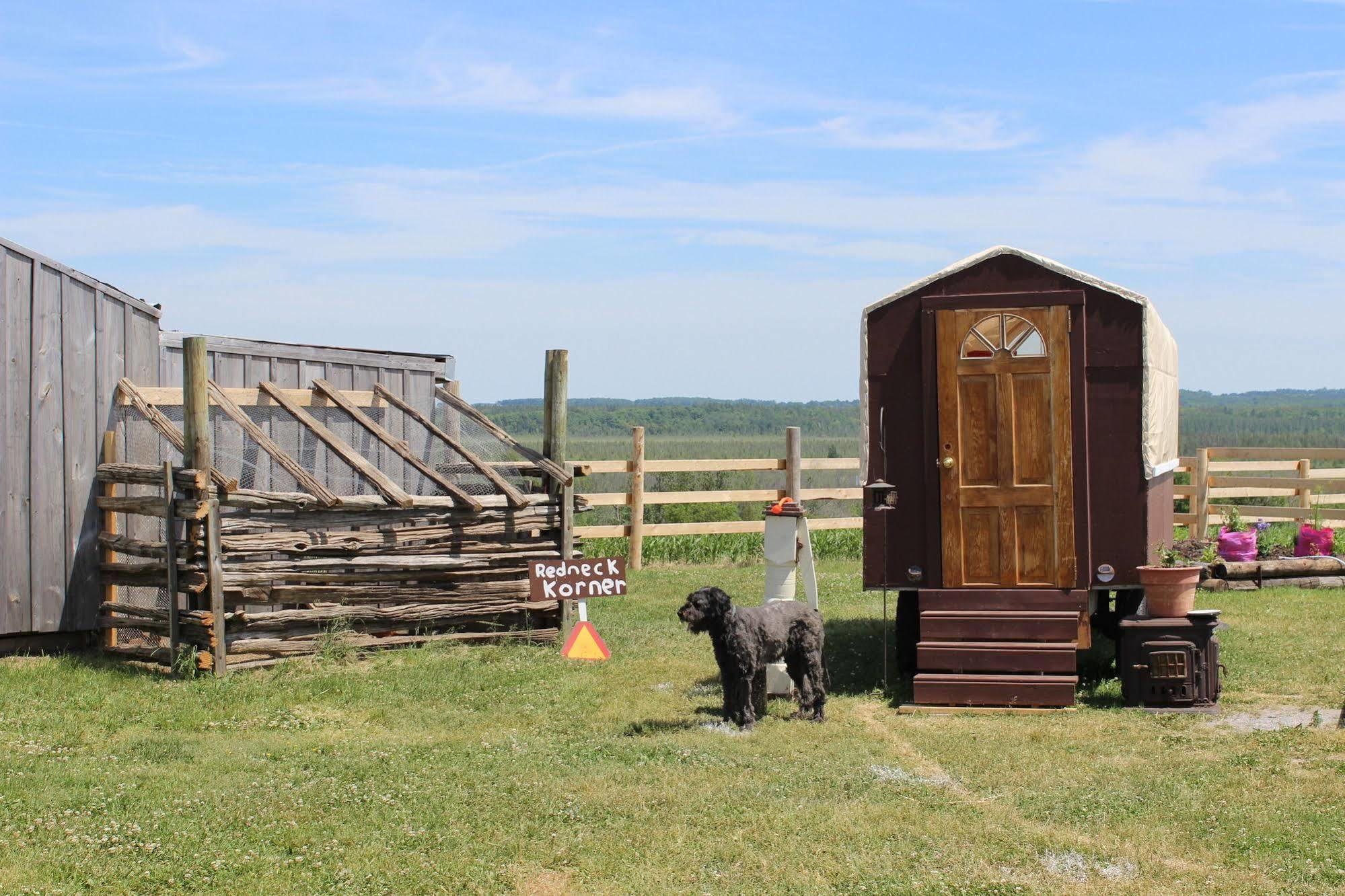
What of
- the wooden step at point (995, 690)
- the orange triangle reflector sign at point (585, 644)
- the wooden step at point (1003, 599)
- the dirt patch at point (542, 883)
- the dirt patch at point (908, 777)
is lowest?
the dirt patch at point (542, 883)

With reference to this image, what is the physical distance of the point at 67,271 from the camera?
10586 millimetres

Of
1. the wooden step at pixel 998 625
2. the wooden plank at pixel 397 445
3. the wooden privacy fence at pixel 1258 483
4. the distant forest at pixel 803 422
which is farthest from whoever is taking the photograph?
the distant forest at pixel 803 422

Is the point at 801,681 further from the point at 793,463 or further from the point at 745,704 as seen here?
the point at 793,463

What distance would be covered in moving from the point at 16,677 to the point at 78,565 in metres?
1.34

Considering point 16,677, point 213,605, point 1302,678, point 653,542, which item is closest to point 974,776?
point 1302,678

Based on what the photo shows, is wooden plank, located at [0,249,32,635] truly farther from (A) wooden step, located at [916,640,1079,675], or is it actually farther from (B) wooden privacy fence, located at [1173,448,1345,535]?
(B) wooden privacy fence, located at [1173,448,1345,535]

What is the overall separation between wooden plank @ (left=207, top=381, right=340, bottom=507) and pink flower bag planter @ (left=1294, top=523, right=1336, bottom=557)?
11.5m

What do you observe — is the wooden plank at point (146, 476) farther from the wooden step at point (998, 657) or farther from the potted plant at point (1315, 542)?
the potted plant at point (1315, 542)

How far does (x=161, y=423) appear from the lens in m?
10.5

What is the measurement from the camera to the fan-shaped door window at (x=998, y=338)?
947 cm

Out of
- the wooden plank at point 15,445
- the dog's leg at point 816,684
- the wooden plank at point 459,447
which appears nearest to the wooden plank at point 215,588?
the wooden plank at point 15,445

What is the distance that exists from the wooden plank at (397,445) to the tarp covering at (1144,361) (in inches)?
133

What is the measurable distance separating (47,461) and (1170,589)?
8557 mm

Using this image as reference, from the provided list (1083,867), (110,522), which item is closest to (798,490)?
(110,522)
